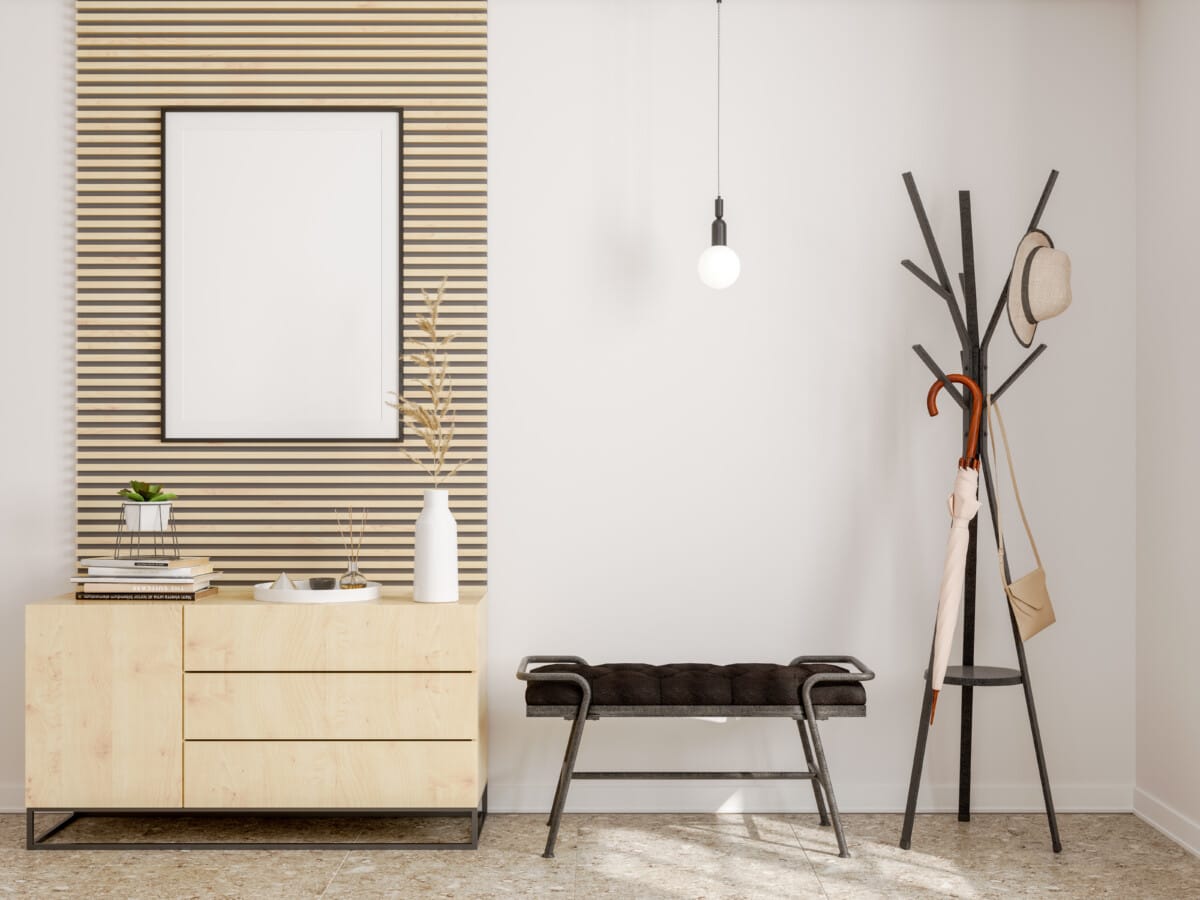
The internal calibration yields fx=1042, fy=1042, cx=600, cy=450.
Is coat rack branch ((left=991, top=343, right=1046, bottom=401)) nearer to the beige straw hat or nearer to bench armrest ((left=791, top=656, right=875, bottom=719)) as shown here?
the beige straw hat

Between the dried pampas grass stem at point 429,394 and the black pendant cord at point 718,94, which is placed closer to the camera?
the dried pampas grass stem at point 429,394

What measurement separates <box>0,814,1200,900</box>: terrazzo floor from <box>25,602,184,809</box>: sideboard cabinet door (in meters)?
0.23

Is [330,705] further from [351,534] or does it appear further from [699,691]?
[699,691]

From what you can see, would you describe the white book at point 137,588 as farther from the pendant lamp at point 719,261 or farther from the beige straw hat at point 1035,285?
the beige straw hat at point 1035,285

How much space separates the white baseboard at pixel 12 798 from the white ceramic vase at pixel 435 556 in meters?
1.56

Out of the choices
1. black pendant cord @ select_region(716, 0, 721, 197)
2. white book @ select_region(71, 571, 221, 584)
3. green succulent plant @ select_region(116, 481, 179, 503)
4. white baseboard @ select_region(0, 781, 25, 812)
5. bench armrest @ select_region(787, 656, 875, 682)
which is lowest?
white baseboard @ select_region(0, 781, 25, 812)

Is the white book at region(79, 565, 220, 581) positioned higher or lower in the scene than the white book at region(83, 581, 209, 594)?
higher

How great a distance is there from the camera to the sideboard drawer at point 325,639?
2967 mm

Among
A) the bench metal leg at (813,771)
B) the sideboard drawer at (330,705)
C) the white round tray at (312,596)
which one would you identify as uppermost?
the white round tray at (312,596)

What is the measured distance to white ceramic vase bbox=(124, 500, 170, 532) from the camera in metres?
3.15

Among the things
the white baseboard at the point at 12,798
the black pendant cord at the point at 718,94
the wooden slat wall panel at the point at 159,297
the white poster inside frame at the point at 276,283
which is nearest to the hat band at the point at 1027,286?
the black pendant cord at the point at 718,94

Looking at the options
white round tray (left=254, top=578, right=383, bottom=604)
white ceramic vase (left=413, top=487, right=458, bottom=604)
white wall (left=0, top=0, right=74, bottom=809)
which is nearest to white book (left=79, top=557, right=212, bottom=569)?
white round tray (left=254, top=578, right=383, bottom=604)

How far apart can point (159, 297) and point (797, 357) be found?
211 cm

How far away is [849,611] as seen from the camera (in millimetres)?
3441
